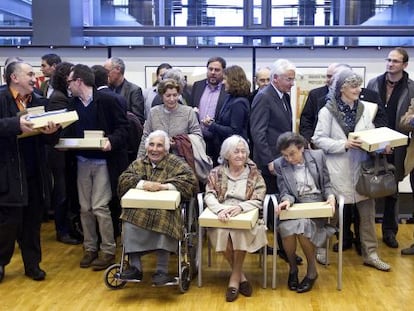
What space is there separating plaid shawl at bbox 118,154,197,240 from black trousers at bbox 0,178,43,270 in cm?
62

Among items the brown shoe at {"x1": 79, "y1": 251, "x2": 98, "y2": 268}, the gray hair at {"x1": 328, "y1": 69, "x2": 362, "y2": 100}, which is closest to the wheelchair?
the brown shoe at {"x1": 79, "y1": 251, "x2": 98, "y2": 268}

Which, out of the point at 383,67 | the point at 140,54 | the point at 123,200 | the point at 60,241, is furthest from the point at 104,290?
the point at 383,67

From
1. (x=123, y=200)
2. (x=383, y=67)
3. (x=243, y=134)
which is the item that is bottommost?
(x=123, y=200)

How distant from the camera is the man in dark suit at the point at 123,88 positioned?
219 inches

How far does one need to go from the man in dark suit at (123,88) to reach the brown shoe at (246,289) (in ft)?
6.19

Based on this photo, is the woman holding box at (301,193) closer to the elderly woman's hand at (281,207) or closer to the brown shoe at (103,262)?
the elderly woman's hand at (281,207)

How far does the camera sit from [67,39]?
284 inches

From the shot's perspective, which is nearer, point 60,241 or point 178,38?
point 60,241

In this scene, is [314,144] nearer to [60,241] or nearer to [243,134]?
[243,134]

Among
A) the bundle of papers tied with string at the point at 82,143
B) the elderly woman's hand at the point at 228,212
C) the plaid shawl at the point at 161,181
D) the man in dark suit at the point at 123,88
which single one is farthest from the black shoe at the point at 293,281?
→ the man in dark suit at the point at 123,88

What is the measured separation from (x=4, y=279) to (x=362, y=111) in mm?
2864

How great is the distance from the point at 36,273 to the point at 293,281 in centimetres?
182

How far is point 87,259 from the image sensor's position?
4.92 m

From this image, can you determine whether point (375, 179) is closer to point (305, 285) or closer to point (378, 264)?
point (378, 264)
